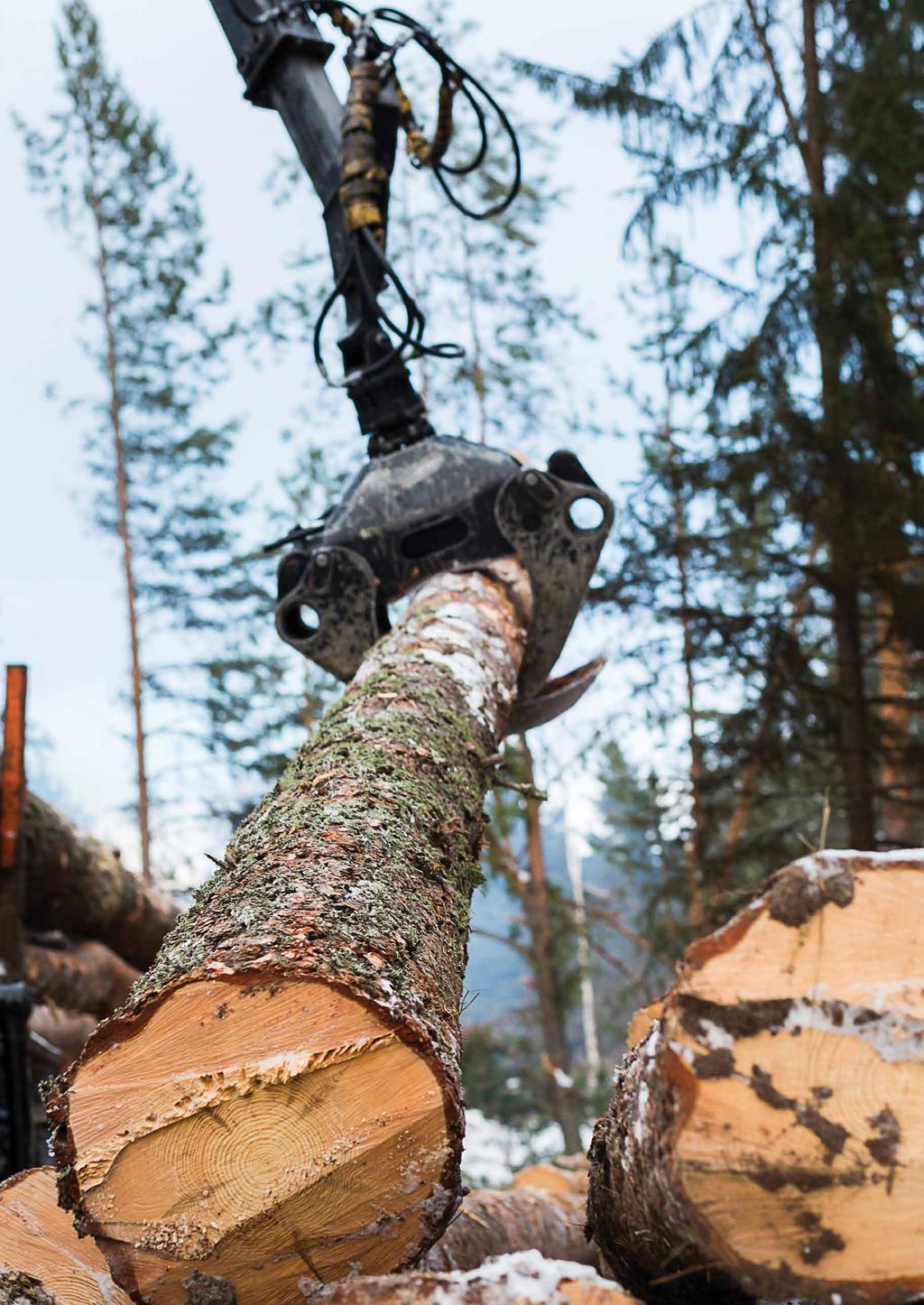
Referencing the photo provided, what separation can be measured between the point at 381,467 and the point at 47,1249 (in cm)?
264

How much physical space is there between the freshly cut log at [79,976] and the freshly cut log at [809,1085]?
219 inches

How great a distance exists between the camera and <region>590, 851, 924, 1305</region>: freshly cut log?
1243 millimetres

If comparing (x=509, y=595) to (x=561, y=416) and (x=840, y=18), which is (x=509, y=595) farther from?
(x=561, y=416)

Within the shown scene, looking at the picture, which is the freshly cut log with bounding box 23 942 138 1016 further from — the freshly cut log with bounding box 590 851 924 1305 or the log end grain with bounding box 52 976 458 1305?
the freshly cut log with bounding box 590 851 924 1305

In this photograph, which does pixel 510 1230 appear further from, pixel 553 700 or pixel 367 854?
pixel 367 854

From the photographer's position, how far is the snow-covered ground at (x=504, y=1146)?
48.0 feet

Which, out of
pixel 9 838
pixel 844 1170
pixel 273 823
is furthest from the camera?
pixel 9 838

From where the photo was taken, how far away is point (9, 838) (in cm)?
521

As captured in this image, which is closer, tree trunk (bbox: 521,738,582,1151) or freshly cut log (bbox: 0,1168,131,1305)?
freshly cut log (bbox: 0,1168,131,1305)

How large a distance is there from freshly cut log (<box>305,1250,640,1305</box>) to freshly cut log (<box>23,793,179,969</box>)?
14.6 ft

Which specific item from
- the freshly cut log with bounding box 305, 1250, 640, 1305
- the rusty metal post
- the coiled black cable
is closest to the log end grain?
the freshly cut log with bounding box 305, 1250, 640, 1305

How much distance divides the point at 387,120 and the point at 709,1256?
390 centimetres

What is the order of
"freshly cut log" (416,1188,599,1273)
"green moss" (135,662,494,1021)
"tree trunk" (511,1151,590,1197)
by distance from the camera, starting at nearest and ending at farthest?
"green moss" (135,662,494,1021) → "freshly cut log" (416,1188,599,1273) → "tree trunk" (511,1151,590,1197)

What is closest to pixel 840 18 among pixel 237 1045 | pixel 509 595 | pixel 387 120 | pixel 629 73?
pixel 629 73
